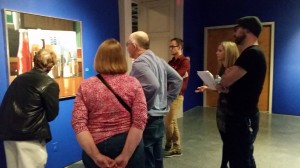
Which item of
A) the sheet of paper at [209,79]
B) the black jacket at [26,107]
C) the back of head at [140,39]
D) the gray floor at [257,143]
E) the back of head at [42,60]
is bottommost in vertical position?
the gray floor at [257,143]

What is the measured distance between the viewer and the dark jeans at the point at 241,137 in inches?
72.0

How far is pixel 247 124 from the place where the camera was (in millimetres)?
1827

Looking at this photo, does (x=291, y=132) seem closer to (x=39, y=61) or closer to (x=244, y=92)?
(x=244, y=92)

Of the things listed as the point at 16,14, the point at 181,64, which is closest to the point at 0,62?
the point at 16,14

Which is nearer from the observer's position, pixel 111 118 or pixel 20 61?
pixel 111 118

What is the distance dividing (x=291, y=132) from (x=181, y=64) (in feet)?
7.63

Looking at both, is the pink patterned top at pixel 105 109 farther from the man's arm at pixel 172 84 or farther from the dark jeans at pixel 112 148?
the man's arm at pixel 172 84

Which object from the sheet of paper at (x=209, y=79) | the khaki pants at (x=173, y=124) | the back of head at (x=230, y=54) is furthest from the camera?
the khaki pants at (x=173, y=124)

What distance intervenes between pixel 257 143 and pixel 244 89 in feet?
7.05

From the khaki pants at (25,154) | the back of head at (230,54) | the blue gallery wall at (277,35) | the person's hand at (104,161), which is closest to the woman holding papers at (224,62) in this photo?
the back of head at (230,54)

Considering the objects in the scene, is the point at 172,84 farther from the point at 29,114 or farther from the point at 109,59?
the point at 29,114

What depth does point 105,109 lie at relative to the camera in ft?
4.17

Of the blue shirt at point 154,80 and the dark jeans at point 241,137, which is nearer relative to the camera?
the blue shirt at point 154,80

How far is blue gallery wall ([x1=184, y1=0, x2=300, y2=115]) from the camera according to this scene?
5.11 metres
